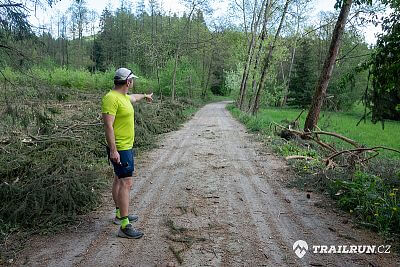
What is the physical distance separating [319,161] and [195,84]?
105ft

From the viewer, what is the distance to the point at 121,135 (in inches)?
163

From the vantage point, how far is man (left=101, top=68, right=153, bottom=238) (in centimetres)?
397

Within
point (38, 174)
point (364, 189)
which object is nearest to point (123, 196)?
point (38, 174)

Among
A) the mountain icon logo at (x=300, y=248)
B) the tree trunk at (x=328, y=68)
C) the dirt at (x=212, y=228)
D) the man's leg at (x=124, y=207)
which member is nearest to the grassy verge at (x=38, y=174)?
the dirt at (x=212, y=228)

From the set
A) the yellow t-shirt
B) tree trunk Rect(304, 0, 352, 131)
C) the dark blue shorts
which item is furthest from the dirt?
tree trunk Rect(304, 0, 352, 131)

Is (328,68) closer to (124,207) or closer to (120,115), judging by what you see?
(120,115)

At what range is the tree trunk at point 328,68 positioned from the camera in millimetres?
10438

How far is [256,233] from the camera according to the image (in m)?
4.38

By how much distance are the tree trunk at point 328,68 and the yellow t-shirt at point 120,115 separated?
8.31 meters

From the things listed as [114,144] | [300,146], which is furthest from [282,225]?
[300,146]

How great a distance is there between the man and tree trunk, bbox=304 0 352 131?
8.34 meters

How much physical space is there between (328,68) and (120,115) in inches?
354

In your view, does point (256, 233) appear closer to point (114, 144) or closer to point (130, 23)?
point (114, 144)

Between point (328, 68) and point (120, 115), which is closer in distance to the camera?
point (120, 115)
